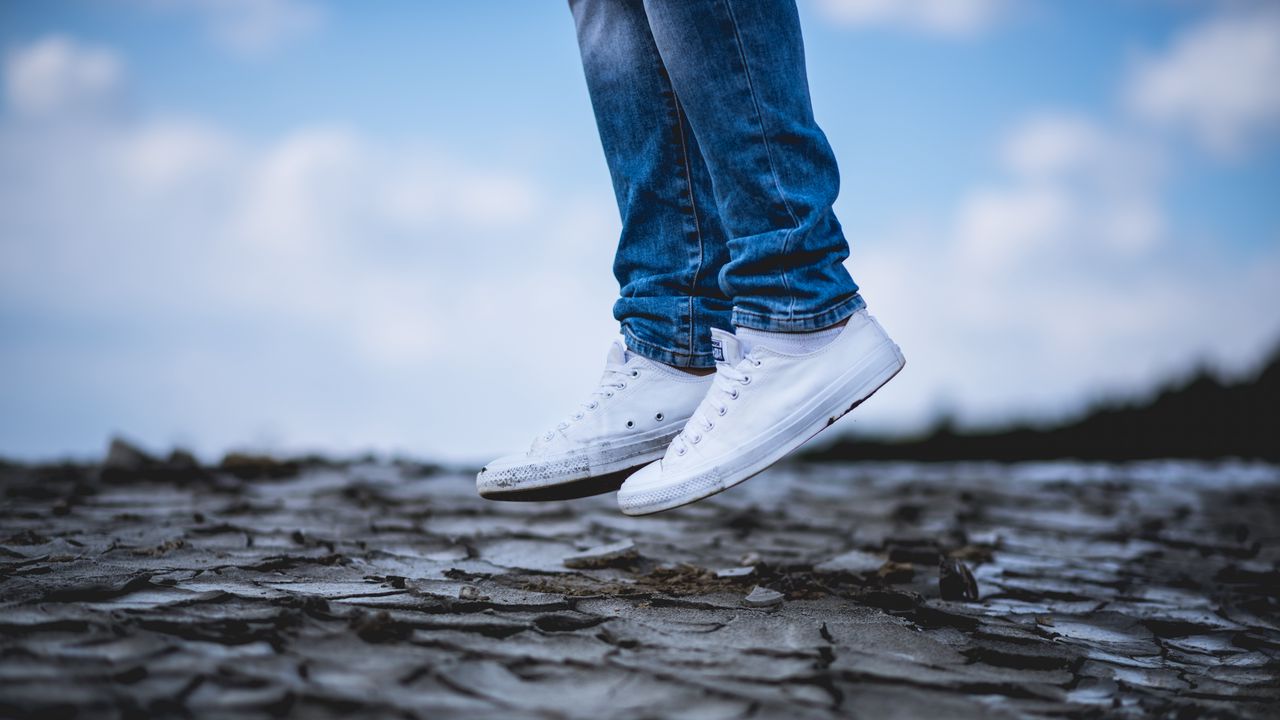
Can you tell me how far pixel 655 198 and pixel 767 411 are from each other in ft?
1.51

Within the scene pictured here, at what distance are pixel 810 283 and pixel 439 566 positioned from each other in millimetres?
934

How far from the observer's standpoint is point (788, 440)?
1556 millimetres

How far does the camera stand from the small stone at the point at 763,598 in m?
1.53

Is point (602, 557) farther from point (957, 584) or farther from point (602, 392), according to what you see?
point (957, 584)

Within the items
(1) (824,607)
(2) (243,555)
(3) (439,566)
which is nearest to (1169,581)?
(1) (824,607)

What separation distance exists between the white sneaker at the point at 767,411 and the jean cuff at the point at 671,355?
0.19 m

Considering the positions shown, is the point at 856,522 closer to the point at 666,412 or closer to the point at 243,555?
the point at 666,412

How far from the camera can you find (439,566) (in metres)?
1.84

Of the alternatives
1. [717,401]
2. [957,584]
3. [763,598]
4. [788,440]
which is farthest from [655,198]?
[957,584]

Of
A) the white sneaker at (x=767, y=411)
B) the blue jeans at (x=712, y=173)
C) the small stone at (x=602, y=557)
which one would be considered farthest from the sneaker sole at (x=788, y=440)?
the small stone at (x=602, y=557)

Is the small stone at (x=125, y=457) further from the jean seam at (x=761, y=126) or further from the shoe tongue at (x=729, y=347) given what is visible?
the jean seam at (x=761, y=126)

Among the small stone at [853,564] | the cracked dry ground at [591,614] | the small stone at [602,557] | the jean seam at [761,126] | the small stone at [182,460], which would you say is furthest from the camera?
the small stone at [182,460]

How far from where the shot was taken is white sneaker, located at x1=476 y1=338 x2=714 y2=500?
1.68 metres

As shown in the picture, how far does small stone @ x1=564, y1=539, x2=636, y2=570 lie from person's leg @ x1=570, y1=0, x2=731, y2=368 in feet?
1.55
